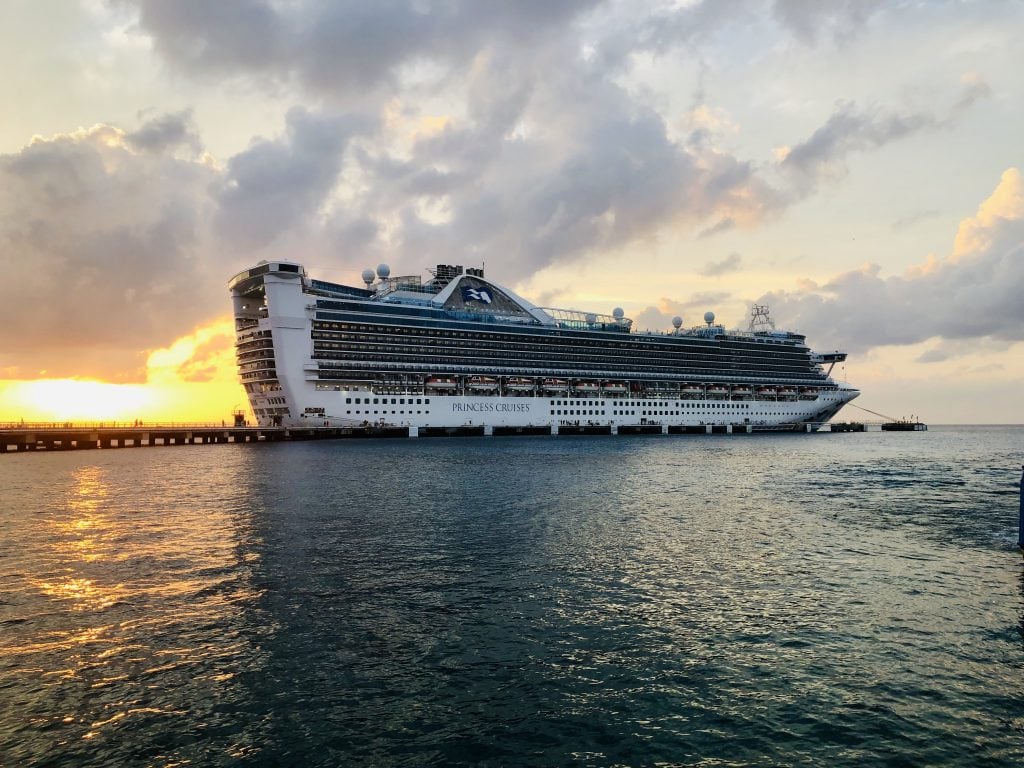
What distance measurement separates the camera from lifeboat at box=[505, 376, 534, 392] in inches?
5290

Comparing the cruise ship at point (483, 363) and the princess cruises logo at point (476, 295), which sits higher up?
the princess cruises logo at point (476, 295)

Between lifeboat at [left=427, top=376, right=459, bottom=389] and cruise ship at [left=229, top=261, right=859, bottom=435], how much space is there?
0.89 feet

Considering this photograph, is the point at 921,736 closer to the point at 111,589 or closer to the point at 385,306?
the point at 111,589

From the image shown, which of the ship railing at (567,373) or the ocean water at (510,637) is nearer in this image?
the ocean water at (510,637)

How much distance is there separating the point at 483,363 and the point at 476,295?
2134 cm

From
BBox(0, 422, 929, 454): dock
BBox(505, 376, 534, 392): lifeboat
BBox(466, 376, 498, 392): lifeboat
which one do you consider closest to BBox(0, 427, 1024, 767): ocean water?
BBox(0, 422, 929, 454): dock

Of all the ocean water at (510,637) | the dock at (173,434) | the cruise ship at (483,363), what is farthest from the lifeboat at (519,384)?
the ocean water at (510,637)

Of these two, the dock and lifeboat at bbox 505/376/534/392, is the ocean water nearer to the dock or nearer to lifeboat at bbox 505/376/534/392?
the dock

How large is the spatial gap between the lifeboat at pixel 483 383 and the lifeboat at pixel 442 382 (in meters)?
3.29

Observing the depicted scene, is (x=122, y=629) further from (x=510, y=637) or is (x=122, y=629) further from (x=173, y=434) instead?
(x=173, y=434)

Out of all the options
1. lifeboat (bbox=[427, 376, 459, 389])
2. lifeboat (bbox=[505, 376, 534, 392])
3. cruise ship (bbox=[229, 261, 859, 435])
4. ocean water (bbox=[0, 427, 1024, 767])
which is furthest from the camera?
lifeboat (bbox=[505, 376, 534, 392])

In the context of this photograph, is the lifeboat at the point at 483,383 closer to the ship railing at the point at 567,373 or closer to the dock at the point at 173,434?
the ship railing at the point at 567,373

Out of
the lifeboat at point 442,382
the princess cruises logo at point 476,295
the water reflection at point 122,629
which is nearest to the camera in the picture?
the water reflection at point 122,629

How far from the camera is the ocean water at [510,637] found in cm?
1138
